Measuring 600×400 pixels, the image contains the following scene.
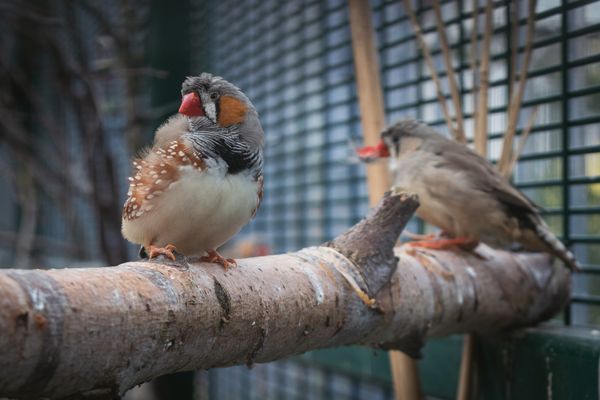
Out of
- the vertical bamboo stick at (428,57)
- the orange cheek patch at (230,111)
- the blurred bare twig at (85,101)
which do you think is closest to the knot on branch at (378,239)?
the orange cheek patch at (230,111)

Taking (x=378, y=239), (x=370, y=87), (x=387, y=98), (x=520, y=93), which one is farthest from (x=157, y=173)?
(x=387, y=98)

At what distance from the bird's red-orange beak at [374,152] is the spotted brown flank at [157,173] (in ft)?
3.06

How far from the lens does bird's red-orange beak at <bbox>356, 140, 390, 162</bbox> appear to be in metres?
2.10

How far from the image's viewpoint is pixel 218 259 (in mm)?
1253

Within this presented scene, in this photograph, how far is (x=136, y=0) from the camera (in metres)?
3.56

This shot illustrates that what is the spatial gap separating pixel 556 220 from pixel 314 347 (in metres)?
1.40

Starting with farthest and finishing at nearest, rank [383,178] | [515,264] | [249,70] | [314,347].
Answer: [249,70]
[383,178]
[515,264]
[314,347]

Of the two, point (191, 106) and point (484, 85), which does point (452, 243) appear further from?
point (191, 106)

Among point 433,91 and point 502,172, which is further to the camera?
point 433,91

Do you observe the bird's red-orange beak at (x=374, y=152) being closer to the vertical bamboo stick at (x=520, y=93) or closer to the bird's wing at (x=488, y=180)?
the bird's wing at (x=488, y=180)

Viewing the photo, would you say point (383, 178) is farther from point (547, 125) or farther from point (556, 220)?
point (556, 220)

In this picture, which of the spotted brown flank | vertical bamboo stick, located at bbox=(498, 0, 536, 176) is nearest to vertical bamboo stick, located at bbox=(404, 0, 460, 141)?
vertical bamboo stick, located at bbox=(498, 0, 536, 176)

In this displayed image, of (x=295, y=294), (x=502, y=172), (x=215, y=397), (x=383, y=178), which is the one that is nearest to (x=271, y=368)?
(x=215, y=397)

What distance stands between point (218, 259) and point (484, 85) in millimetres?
1130
